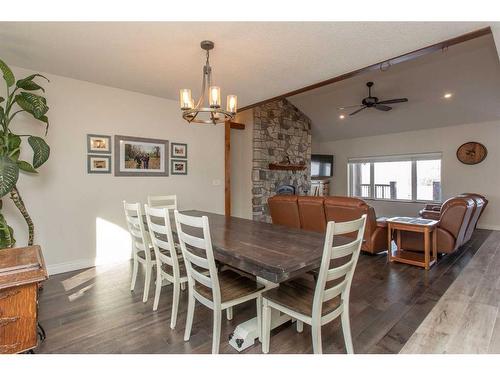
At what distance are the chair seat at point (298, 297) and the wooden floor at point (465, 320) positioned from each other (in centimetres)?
65

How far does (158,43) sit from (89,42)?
630 mm

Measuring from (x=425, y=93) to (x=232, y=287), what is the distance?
590 cm

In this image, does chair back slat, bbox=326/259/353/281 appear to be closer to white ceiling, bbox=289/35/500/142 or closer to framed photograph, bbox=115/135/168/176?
framed photograph, bbox=115/135/168/176

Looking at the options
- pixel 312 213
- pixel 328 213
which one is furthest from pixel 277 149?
pixel 328 213

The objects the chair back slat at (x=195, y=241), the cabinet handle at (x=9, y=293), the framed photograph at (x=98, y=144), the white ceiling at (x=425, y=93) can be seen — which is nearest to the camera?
the cabinet handle at (x=9, y=293)

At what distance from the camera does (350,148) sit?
8047 mm

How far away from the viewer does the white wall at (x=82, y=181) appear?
3168mm

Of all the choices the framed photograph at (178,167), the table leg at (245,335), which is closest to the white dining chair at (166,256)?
the table leg at (245,335)

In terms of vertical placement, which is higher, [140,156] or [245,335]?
[140,156]

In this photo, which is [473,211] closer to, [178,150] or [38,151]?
[178,150]

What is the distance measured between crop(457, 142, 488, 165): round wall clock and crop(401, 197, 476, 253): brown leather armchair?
3.22 m

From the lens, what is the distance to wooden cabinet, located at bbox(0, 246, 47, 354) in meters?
1.09

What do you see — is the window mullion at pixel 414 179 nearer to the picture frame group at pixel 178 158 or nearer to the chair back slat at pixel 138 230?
the picture frame group at pixel 178 158

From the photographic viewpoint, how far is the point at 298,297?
5.60 feet
